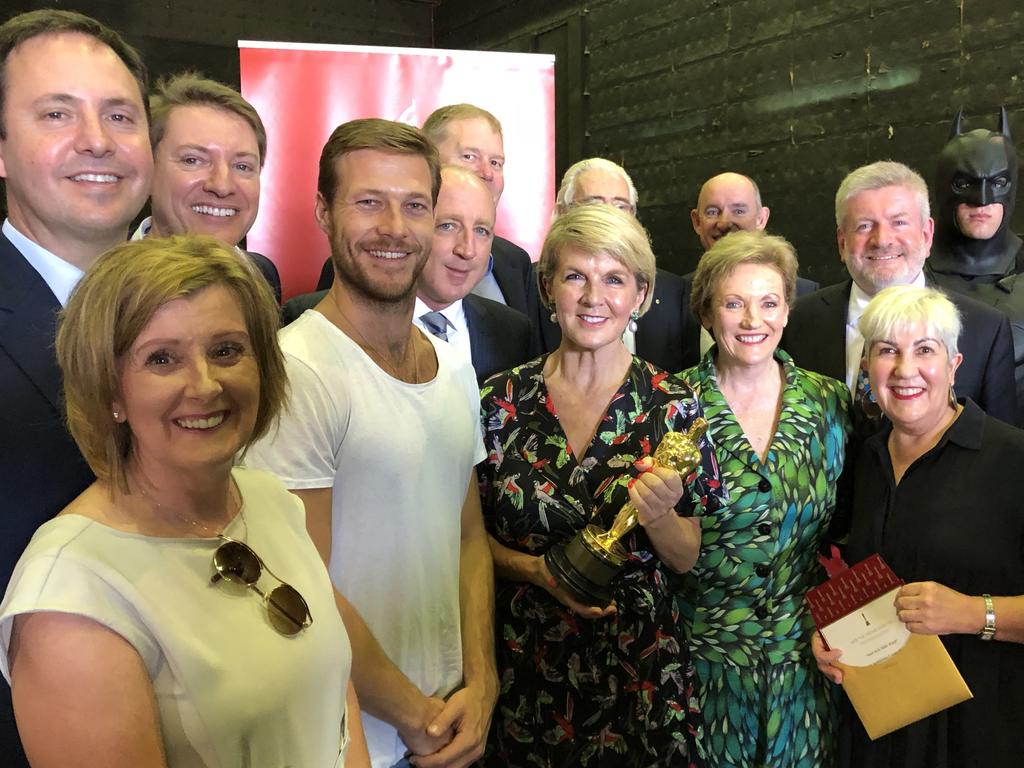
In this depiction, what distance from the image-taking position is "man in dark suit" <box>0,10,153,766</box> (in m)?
1.35

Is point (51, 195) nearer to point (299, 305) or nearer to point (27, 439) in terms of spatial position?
point (27, 439)

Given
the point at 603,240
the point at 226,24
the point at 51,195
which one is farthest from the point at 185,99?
the point at 226,24

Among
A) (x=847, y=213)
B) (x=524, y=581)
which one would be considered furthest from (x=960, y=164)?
(x=524, y=581)

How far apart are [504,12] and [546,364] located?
6.64 metres

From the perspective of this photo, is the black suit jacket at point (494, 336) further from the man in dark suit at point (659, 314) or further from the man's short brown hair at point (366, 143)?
the man's short brown hair at point (366, 143)

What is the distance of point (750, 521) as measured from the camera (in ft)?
7.22

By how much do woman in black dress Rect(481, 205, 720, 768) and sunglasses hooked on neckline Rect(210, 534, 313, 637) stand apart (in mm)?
873

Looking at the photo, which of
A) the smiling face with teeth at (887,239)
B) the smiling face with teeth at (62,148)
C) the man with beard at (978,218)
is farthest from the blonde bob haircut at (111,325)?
the man with beard at (978,218)

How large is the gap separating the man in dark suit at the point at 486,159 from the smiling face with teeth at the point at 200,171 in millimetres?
1166

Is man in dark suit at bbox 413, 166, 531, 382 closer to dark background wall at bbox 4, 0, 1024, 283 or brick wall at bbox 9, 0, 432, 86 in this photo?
dark background wall at bbox 4, 0, 1024, 283

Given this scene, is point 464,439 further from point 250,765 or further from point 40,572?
point 40,572

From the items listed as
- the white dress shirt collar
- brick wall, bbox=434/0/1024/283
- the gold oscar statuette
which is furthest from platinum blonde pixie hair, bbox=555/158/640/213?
the white dress shirt collar

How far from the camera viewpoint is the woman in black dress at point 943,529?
2023 mm

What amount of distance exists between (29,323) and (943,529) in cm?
209
